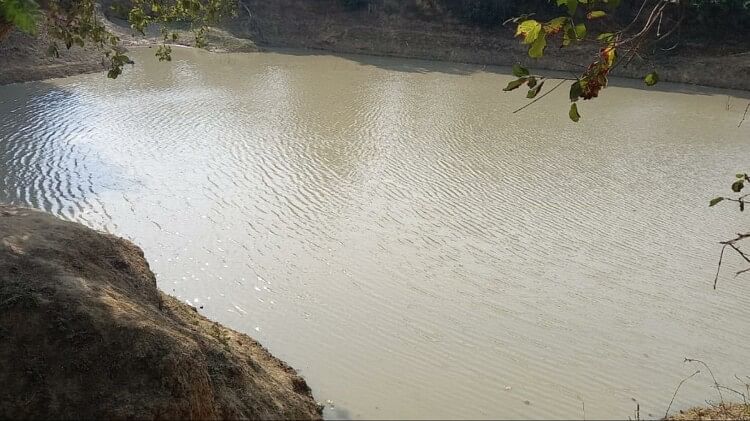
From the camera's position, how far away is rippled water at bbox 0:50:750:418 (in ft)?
12.7

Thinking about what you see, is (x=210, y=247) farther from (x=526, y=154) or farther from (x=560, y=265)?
(x=526, y=154)

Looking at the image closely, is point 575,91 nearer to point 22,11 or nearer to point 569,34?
point 569,34

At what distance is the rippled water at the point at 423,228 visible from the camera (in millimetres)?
3883

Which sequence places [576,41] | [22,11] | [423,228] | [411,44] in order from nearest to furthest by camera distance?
[576,41] → [22,11] → [423,228] → [411,44]

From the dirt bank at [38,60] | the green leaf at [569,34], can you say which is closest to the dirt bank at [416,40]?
the dirt bank at [38,60]

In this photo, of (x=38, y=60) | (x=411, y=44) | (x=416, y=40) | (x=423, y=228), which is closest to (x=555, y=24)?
(x=423, y=228)

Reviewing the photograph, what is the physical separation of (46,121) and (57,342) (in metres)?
8.16

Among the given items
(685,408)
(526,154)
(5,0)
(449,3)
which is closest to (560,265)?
(685,408)

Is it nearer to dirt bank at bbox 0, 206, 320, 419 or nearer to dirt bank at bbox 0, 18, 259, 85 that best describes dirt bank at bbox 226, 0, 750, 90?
dirt bank at bbox 0, 18, 259, 85

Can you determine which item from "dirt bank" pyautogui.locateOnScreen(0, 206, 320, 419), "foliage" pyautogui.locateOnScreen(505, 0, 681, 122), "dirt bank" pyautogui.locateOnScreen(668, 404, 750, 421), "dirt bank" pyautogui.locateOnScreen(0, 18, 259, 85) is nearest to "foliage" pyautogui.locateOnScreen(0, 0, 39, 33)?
"dirt bank" pyautogui.locateOnScreen(0, 206, 320, 419)

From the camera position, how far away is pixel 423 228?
615 cm

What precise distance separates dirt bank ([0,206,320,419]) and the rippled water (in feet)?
2.72

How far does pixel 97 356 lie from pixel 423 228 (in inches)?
160

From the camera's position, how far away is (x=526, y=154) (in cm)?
909
